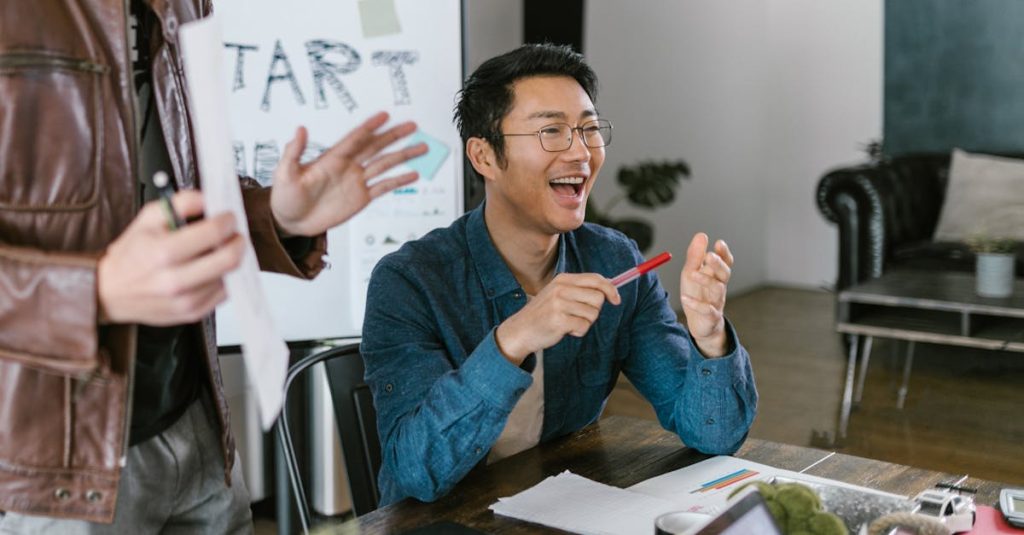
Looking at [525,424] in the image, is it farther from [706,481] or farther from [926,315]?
[926,315]

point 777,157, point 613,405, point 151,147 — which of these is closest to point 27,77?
point 151,147

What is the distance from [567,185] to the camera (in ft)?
5.84

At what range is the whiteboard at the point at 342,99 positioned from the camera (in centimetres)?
227

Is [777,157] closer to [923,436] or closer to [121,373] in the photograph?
[923,436]

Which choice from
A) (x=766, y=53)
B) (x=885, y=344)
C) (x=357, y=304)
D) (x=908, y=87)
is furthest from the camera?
(x=766, y=53)

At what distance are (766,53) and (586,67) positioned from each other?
17.2 feet

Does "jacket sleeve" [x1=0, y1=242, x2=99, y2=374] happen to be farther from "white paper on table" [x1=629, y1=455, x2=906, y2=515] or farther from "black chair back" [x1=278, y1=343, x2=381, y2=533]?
"black chair back" [x1=278, y1=343, x2=381, y2=533]

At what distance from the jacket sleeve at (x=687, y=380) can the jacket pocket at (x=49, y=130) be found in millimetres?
899

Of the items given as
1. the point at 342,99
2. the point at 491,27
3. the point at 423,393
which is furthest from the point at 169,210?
the point at 491,27

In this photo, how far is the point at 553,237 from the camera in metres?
1.81

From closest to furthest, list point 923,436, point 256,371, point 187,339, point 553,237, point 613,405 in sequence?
point 256,371 → point 187,339 → point 553,237 → point 923,436 → point 613,405

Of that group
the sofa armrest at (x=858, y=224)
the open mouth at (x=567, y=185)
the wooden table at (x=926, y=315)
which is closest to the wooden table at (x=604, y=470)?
the open mouth at (x=567, y=185)

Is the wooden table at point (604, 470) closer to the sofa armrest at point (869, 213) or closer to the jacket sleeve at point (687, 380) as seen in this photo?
the jacket sleeve at point (687, 380)

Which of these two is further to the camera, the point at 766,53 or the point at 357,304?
the point at 766,53
